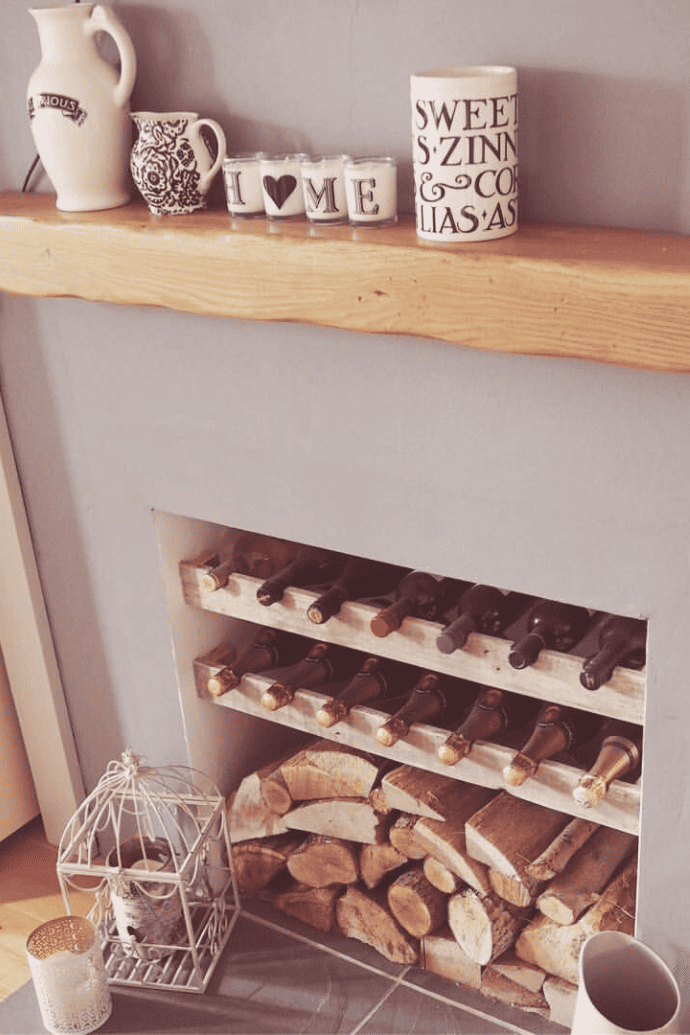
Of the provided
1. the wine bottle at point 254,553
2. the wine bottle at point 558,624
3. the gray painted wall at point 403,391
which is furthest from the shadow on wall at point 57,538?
the wine bottle at point 558,624

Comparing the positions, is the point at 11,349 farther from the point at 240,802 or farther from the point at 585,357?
the point at 585,357

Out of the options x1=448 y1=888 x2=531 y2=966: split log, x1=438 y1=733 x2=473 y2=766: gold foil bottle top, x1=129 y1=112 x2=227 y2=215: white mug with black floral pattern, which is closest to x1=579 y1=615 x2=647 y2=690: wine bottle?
x1=438 y1=733 x2=473 y2=766: gold foil bottle top

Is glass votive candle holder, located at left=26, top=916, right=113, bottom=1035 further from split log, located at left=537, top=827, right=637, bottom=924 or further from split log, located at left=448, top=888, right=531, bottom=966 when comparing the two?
split log, located at left=537, top=827, right=637, bottom=924

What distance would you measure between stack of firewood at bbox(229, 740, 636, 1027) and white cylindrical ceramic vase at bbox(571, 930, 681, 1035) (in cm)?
6

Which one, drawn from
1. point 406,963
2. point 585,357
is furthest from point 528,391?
point 406,963

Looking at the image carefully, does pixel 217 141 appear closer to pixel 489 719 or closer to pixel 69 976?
pixel 489 719

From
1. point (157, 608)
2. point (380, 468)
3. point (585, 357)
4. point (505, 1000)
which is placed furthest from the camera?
point (157, 608)

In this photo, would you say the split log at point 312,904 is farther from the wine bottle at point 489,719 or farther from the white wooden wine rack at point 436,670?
the wine bottle at point 489,719

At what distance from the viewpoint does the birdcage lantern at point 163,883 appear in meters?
1.75

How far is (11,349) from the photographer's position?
1780mm

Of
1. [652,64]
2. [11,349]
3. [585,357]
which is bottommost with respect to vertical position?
[11,349]

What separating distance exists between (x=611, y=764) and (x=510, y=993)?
470mm

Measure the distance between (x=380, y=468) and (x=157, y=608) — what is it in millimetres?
556

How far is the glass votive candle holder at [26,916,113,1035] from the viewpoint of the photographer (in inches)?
66.6
